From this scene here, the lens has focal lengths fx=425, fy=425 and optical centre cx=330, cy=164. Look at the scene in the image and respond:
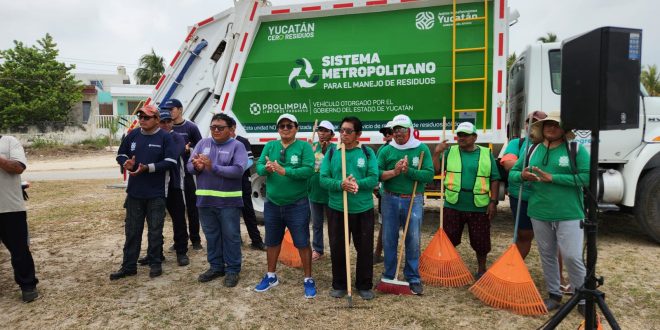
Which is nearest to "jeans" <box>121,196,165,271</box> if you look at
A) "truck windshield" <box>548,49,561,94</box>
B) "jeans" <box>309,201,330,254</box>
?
"jeans" <box>309,201,330,254</box>

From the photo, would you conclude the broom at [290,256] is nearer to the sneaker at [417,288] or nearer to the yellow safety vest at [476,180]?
the sneaker at [417,288]

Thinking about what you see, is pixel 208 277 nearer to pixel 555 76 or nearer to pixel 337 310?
pixel 337 310

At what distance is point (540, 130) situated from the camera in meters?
3.33

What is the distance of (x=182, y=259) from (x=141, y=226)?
62 centimetres

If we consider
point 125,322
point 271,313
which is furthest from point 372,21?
point 125,322

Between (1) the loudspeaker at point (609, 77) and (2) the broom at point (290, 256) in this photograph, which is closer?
(1) the loudspeaker at point (609, 77)

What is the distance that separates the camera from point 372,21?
5410 mm

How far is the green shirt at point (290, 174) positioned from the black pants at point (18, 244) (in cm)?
210

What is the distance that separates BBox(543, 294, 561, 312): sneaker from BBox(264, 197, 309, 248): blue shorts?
2004mm

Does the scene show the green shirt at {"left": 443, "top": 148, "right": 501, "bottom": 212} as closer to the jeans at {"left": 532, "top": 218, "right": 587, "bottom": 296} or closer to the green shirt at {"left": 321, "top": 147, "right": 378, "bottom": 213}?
the jeans at {"left": 532, "top": 218, "right": 587, "bottom": 296}

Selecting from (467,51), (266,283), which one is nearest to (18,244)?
(266,283)

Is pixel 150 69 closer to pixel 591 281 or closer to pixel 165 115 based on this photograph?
pixel 165 115

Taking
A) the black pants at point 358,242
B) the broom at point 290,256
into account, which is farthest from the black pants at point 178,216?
the black pants at point 358,242

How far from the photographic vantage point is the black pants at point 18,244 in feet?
11.9
